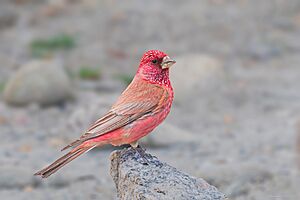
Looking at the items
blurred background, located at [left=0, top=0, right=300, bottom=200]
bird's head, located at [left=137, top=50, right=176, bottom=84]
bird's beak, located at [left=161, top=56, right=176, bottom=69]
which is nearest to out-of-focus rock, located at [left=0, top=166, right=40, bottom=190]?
blurred background, located at [left=0, top=0, right=300, bottom=200]

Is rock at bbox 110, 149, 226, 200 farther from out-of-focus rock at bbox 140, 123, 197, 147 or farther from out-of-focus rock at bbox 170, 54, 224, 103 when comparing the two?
out-of-focus rock at bbox 170, 54, 224, 103

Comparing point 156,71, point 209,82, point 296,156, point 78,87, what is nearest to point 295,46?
point 209,82

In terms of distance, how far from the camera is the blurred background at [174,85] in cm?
1071

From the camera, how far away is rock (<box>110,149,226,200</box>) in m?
6.23

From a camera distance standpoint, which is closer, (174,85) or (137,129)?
(137,129)

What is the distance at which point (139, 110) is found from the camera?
21.9 feet

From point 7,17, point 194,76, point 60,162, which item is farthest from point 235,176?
point 7,17

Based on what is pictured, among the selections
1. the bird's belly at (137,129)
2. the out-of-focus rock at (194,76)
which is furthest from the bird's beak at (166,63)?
the out-of-focus rock at (194,76)

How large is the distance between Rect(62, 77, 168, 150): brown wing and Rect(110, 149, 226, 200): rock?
25cm

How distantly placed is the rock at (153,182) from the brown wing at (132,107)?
25cm

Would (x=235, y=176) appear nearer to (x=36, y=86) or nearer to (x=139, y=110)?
(x=139, y=110)

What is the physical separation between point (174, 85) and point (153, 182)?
853 cm

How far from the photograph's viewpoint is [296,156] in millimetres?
11781

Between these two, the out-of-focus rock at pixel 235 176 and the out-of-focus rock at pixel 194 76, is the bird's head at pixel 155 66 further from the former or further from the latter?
the out-of-focus rock at pixel 194 76
